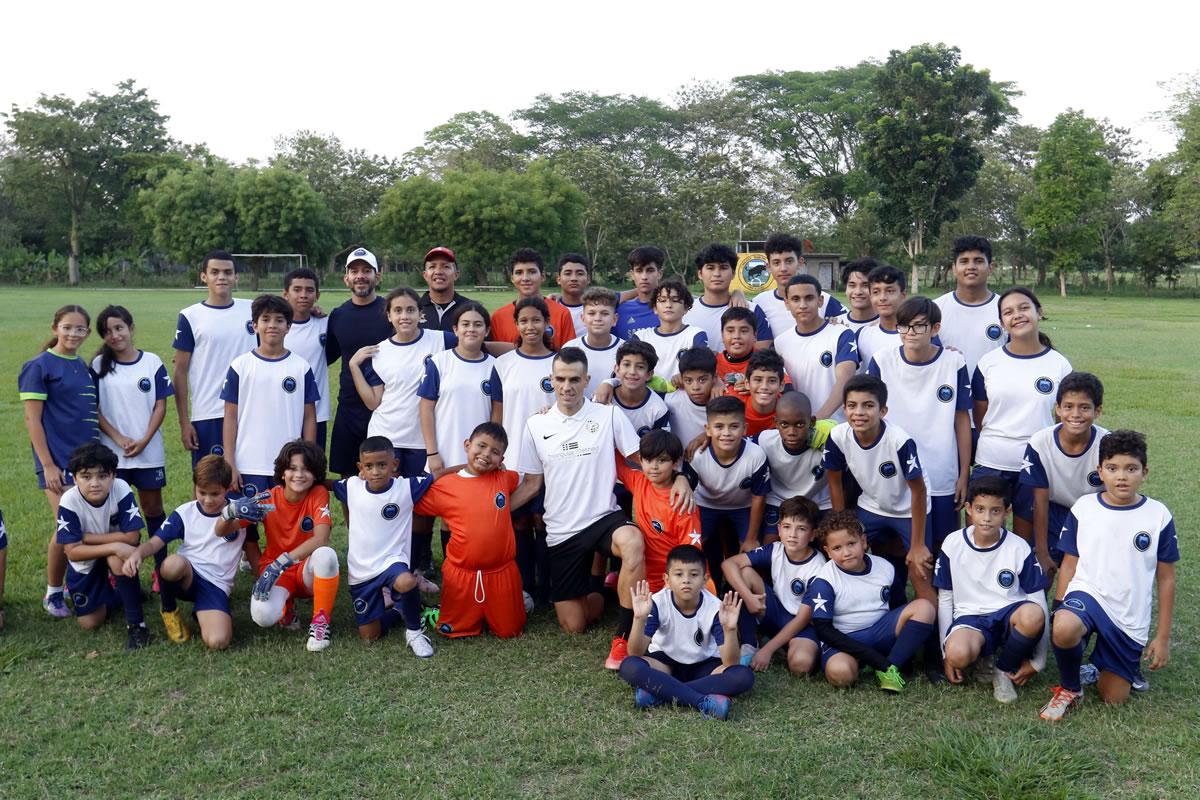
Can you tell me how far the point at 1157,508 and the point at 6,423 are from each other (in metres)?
10.6

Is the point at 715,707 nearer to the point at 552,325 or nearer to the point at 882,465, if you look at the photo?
the point at 882,465

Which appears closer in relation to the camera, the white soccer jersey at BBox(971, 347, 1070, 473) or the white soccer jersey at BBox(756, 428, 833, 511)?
the white soccer jersey at BBox(971, 347, 1070, 473)

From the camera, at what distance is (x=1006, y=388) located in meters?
4.66

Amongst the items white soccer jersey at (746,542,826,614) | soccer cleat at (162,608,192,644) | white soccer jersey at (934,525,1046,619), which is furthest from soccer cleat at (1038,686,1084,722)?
soccer cleat at (162,608,192,644)

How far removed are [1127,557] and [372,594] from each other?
129 inches

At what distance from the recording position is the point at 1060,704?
3682 millimetres

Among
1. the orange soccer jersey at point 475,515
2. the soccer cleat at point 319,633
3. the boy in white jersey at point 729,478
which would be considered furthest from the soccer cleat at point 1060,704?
the soccer cleat at point 319,633

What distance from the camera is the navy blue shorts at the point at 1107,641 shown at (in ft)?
12.3

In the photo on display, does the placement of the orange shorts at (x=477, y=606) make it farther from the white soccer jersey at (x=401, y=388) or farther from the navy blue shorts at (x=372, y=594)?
the white soccer jersey at (x=401, y=388)

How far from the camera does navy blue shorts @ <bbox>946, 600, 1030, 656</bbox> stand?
155 inches

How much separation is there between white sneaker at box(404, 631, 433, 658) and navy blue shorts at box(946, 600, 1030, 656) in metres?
2.27

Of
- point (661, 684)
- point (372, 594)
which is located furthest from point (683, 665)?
point (372, 594)

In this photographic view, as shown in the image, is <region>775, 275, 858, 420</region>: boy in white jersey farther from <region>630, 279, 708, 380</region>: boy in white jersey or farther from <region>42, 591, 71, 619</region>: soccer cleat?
<region>42, 591, 71, 619</region>: soccer cleat

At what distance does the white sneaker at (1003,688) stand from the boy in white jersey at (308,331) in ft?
12.2
